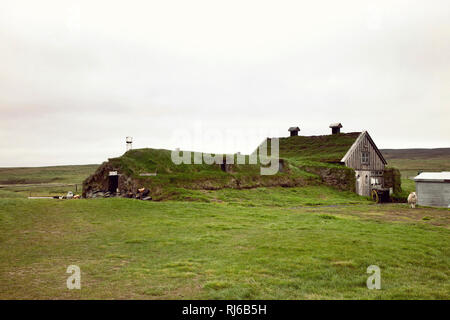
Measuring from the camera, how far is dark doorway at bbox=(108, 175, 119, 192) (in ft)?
107

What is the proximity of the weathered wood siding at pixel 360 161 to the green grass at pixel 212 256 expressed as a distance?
26599mm

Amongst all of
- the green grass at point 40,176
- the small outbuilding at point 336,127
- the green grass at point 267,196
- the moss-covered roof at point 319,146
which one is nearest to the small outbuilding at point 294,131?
the moss-covered roof at point 319,146

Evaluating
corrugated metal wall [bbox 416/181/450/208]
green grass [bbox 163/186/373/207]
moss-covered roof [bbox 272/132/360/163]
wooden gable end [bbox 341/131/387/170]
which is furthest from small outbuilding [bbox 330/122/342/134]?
corrugated metal wall [bbox 416/181/450/208]

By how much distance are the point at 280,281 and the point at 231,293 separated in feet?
5.14

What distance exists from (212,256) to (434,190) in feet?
98.3

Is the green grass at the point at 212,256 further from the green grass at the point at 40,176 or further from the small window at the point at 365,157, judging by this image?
the green grass at the point at 40,176

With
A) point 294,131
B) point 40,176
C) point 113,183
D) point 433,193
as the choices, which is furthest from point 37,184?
point 433,193

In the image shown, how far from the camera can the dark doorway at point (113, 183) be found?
107ft

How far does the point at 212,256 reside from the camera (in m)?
11.3

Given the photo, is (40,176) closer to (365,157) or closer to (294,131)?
(294,131)
